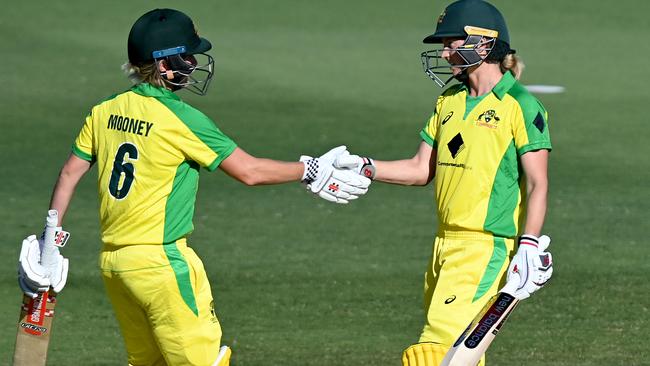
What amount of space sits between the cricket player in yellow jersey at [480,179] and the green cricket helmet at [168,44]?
39.0 inches

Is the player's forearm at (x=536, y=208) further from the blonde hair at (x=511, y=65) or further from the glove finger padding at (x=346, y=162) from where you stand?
the glove finger padding at (x=346, y=162)

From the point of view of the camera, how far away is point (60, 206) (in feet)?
22.2

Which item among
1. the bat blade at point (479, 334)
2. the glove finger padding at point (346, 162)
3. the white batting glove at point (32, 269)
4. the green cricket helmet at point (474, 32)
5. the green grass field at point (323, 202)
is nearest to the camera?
the bat blade at point (479, 334)

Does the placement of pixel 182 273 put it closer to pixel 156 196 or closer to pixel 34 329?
pixel 156 196

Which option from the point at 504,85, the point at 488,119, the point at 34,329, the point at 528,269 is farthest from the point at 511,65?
the point at 34,329

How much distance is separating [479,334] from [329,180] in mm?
1242

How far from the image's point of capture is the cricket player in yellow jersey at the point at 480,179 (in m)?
6.51

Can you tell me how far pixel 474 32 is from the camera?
6922mm

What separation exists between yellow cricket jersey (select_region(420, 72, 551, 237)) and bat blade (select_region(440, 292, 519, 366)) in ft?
1.54

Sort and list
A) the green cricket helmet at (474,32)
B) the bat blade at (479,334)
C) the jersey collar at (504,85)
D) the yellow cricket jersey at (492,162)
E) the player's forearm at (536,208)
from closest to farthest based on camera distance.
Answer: the bat blade at (479,334)
the player's forearm at (536,208)
the yellow cricket jersey at (492,162)
the jersey collar at (504,85)
the green cricket helmet at (474,32)

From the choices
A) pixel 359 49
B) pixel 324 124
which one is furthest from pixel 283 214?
pixel 359 49

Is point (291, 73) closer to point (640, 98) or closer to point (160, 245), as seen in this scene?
point (640, 98)

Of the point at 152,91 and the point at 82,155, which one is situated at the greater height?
the point at 152,91

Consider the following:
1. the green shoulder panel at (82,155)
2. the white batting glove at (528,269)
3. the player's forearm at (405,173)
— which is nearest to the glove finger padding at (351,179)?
the player's forearm at (405,173)
